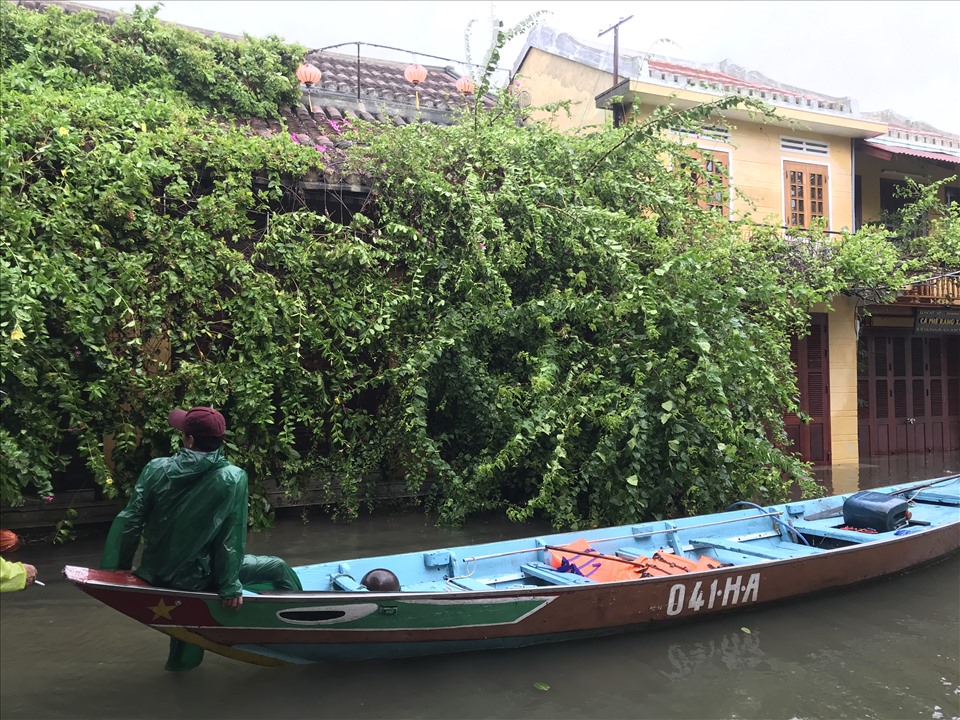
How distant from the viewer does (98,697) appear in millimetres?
4301

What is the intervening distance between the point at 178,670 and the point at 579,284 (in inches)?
215

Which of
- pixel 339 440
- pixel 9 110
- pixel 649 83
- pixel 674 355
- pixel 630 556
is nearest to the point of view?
pixel 630 556

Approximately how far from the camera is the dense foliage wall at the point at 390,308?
264 inches

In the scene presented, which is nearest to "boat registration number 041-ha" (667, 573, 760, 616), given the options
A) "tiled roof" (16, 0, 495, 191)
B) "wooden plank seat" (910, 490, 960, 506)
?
"wooden plank seat" (910, 490, 960, 506)

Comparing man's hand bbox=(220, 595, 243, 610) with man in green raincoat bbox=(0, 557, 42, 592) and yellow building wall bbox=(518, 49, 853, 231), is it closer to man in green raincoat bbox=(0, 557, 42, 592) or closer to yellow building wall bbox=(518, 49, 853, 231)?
man in green raincoat bbox=(0, 557, 42, 592)

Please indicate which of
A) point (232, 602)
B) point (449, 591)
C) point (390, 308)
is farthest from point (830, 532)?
point (232, 602)

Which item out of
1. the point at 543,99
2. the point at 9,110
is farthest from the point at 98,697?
the point at 543,99

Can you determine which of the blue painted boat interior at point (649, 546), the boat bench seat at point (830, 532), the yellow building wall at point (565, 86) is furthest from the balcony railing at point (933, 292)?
the boat bench seat at point (830, 532)

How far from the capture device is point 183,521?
3.85 m

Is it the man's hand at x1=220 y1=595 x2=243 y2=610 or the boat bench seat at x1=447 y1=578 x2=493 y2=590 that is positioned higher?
the man's hand at x1=220 y1=595 x2=243 y2=610

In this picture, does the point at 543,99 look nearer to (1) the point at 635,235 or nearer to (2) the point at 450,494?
(1) the point at 635,235

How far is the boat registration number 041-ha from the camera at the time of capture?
5320 millimetres

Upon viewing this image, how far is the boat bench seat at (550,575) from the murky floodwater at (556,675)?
1.42 ft

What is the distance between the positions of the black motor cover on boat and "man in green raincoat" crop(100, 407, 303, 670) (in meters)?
5.81
